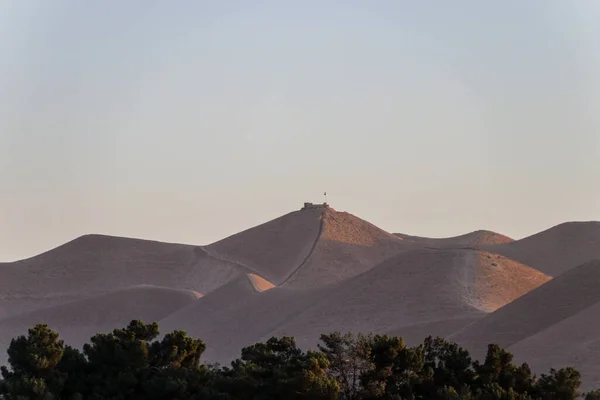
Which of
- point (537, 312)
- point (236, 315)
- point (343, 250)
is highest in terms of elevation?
point (343, 250)

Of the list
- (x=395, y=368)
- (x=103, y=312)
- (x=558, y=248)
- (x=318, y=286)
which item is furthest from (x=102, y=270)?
(x=395, y=368)

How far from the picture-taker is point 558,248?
114m

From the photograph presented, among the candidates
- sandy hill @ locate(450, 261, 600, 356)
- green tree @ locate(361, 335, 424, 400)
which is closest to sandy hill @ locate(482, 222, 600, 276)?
sandy hill @ locate(450, 261, 600, 356)

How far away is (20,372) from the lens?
36531mm

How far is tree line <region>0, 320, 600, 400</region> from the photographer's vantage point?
3328cm

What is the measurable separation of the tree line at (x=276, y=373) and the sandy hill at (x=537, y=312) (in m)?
23.7

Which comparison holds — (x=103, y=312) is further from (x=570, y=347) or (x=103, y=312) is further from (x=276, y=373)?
(x=276, y=373)

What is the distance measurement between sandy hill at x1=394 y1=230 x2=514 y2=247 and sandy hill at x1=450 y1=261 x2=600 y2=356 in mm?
56759

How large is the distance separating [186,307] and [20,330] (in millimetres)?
14544

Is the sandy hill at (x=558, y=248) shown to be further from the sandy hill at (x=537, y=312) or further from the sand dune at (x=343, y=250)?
the sandy hill at (x=537, y=312)

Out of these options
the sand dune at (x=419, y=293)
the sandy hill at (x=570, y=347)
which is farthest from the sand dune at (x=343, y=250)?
the sandy hill at (x=570, y=347)

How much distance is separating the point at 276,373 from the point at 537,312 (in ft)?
110

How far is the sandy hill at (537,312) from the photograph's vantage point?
61.4m

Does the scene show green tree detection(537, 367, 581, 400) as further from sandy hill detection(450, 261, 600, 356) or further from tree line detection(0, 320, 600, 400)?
sandy hill detection(450, 261, 600, 356)
